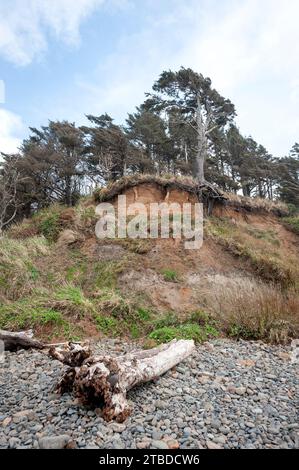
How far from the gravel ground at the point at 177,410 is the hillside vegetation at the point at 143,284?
4.18ft

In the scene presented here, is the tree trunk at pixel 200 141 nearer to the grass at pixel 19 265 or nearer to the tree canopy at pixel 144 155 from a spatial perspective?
the tree canopy at pixel 144 155

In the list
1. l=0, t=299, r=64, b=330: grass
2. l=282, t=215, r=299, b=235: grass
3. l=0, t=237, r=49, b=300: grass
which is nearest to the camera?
l=0, t=299, r=64, b=330: grass

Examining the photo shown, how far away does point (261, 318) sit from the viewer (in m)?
5.90

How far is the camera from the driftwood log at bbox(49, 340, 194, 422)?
10.0ft

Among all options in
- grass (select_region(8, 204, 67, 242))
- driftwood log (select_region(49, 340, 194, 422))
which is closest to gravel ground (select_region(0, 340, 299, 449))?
driftwood log (select_region(49, 340, 194, 422))

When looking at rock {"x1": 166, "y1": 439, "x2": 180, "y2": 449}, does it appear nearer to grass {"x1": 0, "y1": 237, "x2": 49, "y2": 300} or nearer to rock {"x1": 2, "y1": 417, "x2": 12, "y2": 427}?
rock {"x1": 2, "y1": 417, "x2": 12, "y2": 427}

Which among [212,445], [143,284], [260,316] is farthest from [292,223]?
[212,445]

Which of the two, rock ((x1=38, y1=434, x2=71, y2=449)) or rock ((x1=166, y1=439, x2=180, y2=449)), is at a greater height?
rock ((x1=38, y1=434, x2=71, y2=449))

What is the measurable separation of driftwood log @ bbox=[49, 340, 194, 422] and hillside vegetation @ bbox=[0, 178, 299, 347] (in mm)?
1944

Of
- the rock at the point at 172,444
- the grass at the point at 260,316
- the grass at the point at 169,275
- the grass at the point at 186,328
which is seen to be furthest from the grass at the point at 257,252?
the rock at the point at 172,444

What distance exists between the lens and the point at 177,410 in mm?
3244

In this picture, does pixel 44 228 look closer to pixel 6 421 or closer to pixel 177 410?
pixel 6 421

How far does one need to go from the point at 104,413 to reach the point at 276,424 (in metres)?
1.67

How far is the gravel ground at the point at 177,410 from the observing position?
273cm
